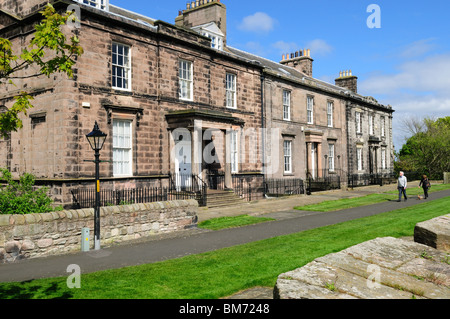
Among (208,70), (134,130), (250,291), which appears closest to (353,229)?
(250,291)

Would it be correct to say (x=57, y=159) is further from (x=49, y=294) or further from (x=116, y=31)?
(x=49, y=294)

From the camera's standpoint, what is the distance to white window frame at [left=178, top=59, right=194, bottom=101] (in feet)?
65.6

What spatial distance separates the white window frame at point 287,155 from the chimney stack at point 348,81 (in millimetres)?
19625

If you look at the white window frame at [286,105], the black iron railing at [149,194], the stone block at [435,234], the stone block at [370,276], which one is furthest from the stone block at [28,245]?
the white window frame at [286,105]

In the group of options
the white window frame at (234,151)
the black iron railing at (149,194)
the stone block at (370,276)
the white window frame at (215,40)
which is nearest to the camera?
the stone block at (370,276)

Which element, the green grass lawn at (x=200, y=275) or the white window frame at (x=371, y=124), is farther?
the white window frame at (x=371, y=124)

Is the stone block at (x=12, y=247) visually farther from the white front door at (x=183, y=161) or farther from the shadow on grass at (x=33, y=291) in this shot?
the white front door at (x=183, y=161)

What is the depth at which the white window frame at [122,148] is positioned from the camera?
658 inches

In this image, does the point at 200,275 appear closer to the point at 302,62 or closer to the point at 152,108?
the point at 152,108

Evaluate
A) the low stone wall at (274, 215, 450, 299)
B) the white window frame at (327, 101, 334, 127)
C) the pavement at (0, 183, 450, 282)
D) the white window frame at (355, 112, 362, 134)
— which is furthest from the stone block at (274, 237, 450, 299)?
the white window frame at (355, 112, 362, 134)

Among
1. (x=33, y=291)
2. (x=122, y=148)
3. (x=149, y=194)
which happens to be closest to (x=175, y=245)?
(x=33, y=291)

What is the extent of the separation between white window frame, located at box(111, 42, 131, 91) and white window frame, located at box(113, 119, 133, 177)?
1712 millimetres

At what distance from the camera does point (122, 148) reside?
1692 cm
